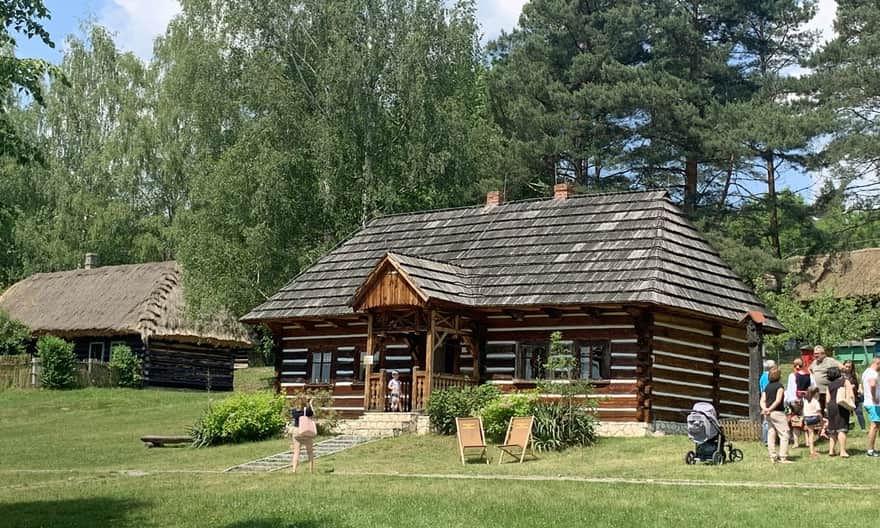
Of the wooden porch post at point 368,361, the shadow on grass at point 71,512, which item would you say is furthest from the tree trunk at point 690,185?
the shadow on grass at point 71,512

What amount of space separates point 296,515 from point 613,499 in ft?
12.7

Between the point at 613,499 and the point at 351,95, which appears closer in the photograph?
the point at 613,499

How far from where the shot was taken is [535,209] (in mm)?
31969

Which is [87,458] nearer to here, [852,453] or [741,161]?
[852,453]

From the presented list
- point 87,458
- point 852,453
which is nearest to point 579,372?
point 852,453

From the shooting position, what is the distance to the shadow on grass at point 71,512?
15.3 metres

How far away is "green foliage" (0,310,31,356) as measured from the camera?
144ft

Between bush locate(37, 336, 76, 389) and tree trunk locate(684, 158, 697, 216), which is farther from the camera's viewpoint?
tree trunk locate(684, 158, 697, 216)

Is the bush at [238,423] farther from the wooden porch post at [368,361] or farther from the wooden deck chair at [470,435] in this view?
the wooden deck chair at [470,435]

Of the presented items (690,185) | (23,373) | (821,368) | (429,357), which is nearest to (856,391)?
(821,368)

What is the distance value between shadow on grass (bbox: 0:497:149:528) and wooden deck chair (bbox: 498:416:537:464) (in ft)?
25.3

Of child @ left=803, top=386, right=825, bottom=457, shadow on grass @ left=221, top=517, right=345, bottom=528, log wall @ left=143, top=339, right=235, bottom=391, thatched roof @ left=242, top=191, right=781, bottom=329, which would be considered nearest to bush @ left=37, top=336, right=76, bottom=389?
log wall @ left=143, top=339, right=235, bottom=391

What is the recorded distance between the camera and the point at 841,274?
46.8 meters

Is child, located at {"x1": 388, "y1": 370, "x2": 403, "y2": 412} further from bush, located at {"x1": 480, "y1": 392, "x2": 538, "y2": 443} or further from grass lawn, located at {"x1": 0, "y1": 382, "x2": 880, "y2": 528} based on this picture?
bush, located at {"x1": 480, "y1": 392, "x2": 538, "y2": 443}
